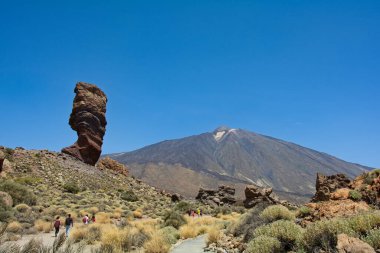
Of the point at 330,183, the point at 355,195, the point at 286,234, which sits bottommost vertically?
the point at 286,234

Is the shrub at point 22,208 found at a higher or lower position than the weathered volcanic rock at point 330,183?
lower

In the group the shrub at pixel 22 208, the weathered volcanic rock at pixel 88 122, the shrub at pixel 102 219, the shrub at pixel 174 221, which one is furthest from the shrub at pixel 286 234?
the weathered volcanic rock at pixel 88 122

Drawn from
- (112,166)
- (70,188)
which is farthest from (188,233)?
(112,166)

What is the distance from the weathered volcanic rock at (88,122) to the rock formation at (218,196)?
1716 centimetres

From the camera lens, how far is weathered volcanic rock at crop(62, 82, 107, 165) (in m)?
47.4

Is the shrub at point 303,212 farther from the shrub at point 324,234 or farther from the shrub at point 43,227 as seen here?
the shrub at point 43,227

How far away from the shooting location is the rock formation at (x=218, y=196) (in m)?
52.2

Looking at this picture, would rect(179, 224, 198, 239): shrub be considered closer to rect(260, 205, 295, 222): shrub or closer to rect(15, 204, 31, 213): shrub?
rect(260, 205, 295, 222): shrub

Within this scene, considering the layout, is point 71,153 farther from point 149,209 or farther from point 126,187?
point 149,209

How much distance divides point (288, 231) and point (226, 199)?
145ft

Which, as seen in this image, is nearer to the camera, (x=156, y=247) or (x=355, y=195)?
(x=156, y=247)

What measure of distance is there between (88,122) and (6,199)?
22360 millimetres

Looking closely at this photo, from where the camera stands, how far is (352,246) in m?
6.64

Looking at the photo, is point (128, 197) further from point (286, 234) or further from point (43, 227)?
point (286, 234)
